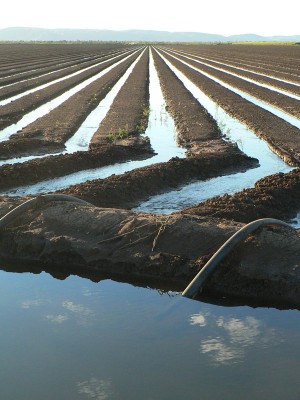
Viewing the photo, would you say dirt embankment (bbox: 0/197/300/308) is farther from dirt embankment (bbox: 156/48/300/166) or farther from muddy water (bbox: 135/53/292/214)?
dirt embankment (bbox: 156/48/300/166)

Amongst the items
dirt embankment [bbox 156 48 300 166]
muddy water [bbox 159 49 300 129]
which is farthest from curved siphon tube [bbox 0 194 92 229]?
muddy water [bbox 159 49 300 129]

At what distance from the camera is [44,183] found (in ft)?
28.9

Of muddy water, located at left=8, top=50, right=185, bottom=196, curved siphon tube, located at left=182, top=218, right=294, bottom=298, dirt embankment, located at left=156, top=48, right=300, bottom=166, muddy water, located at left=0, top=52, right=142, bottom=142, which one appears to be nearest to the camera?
curved siphon tube, located at left=182, top=218, right=294, bottom=298

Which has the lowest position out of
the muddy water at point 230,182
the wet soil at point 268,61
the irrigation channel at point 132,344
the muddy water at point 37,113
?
the irrigation channel at point 132,344

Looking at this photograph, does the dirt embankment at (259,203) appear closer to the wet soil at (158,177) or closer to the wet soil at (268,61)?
the wet soil at (158,177)

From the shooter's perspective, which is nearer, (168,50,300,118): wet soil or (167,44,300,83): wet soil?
(168,50,300,118): wet soil

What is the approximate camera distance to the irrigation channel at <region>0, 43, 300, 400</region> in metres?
3.69

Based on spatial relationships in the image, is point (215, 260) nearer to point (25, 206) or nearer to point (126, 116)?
point (25, 206)

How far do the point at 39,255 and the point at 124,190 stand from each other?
2137mm

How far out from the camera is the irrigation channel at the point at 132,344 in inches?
145

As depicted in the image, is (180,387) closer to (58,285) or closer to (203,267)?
(203,267)

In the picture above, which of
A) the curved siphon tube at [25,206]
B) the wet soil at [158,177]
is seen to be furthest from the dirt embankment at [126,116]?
the curved siphon tube at [25,206]

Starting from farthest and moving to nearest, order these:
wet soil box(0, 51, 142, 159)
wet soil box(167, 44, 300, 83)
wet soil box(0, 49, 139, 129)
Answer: wet soil box(167, 44, 300, 83)
wet soil box(0, 49, 139, 129)
wet soil box(0, 51, 142, 159)

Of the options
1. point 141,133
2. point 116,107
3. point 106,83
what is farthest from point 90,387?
point 106,83
